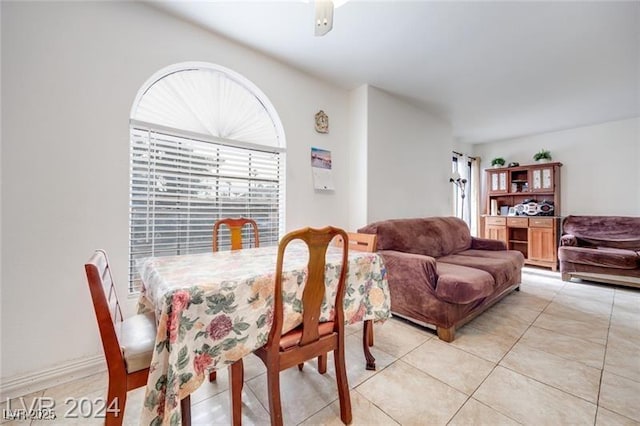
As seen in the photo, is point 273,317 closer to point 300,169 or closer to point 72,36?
point 300,169

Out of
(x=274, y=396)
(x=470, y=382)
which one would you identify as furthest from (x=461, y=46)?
(x=274, y=396)

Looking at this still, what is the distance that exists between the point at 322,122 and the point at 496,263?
242 centimetres

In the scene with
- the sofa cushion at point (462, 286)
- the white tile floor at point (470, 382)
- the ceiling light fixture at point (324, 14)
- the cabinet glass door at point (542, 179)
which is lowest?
the white tile floor at point (470, 382)

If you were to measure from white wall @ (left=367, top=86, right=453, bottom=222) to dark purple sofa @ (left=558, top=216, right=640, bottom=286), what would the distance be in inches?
69.8

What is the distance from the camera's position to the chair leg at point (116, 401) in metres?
0.96

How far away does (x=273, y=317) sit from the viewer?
115 centimetres

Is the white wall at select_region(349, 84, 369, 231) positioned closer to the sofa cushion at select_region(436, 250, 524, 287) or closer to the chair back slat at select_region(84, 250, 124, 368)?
the sofa cushion at select_region(436, 250, 524, 287)

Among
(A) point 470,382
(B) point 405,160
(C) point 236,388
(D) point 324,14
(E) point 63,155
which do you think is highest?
(D) point 324,14

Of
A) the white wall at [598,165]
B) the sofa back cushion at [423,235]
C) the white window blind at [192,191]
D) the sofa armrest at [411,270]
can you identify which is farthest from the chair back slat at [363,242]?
the white wall at [598,165]

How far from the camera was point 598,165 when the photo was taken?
14.3 ft

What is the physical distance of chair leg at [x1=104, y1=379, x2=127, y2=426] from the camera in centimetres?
96

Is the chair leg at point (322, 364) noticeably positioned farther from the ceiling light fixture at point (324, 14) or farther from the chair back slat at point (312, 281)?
the ceiling light fixture at point (324, 14)

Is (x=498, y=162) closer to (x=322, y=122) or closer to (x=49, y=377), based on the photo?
(x=322, y=122)

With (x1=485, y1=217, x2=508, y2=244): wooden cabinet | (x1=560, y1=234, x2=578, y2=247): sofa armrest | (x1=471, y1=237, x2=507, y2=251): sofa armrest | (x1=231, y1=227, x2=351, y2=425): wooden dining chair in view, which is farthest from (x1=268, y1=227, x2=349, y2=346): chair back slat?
(x1=485, y1=217, x2=508, y2=244): wooden cabinet
